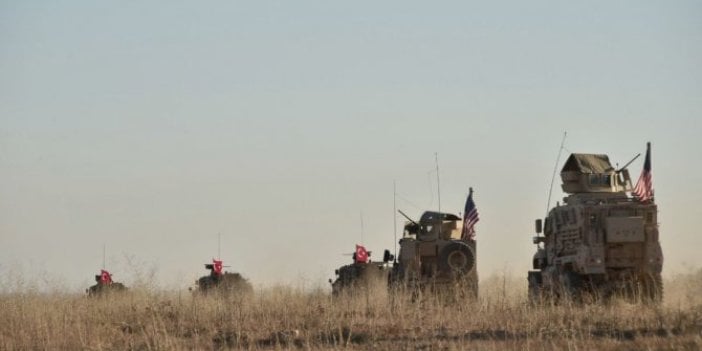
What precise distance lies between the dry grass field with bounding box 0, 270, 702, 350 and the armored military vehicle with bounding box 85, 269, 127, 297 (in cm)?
997

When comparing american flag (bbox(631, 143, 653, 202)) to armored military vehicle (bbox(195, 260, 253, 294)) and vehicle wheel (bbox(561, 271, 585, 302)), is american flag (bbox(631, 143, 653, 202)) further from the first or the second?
armored military vehicle (bbox(195, 260, 253, 294))

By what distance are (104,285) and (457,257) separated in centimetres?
1480

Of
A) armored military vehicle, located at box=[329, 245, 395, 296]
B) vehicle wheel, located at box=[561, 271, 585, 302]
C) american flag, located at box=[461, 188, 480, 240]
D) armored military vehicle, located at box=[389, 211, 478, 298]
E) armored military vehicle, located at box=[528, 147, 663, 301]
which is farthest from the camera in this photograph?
armored military vehicle, located at box=[329, 245, 395, 296]

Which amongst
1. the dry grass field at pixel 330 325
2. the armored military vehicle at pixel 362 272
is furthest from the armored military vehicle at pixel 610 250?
the armored military vehicle at pixel 362 272

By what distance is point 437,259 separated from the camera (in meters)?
32.0

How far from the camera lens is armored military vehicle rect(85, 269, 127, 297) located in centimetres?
3884

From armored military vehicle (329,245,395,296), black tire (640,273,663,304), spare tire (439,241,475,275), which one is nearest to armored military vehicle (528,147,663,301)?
black tire (640,273,663,304)

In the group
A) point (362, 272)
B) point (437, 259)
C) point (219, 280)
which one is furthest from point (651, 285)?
point (219, 280)

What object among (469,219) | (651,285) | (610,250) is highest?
(469,219)

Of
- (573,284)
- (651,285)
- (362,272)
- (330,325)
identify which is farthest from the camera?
(362,272)

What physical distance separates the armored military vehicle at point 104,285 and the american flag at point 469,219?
11.5 m

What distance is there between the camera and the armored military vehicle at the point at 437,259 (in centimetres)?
3112

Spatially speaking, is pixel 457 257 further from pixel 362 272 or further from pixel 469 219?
pixel 362 272

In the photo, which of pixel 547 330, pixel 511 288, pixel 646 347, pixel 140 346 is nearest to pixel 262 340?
pixel 140 346
